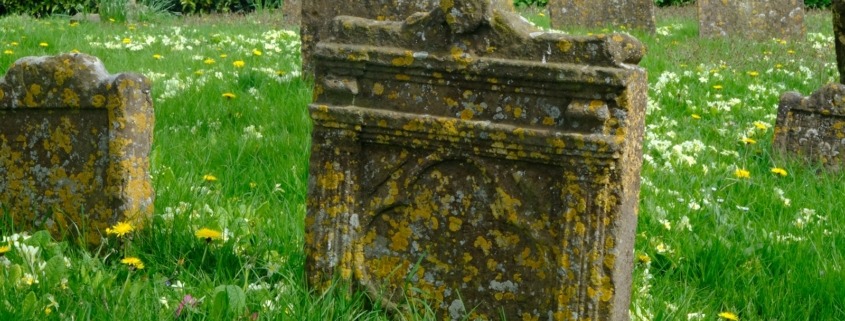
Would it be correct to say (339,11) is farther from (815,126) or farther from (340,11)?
(815,126)

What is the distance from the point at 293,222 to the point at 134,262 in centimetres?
83

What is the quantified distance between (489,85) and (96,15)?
11.6 meters

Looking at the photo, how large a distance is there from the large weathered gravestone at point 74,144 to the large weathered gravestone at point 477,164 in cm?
98

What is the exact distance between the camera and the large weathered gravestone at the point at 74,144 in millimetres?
4441

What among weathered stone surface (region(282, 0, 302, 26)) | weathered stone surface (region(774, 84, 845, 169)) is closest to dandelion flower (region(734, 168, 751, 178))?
weathered stone surface (region(774, 84, 845, 169))

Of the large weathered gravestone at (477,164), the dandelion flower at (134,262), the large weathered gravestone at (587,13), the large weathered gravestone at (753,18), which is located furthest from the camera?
the large weathered gravestone at (587,13)

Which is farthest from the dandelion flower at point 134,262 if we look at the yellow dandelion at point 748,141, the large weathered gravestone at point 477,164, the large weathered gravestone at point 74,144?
the yellow dandelion at point 748,141

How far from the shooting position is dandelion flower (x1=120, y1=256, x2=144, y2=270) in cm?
392

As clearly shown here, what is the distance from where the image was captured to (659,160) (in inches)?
246

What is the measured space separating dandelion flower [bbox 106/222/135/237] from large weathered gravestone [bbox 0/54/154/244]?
10 cm

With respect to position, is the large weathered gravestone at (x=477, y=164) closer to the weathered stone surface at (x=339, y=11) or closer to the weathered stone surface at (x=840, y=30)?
the weathered stone surface at (x=339, y=11)

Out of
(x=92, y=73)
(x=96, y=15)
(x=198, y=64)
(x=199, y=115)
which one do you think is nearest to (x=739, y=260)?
(x=92, y=73)

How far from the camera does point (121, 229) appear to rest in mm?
4305

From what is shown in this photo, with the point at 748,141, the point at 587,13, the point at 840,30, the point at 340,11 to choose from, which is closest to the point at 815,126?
the point at 748,141
